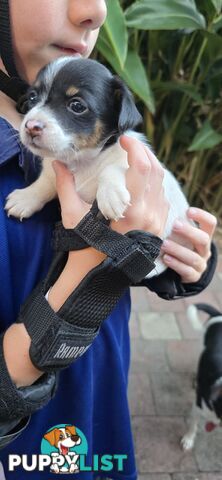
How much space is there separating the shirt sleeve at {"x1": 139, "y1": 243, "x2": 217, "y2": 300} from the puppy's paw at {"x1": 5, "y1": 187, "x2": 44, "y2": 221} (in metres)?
0.32

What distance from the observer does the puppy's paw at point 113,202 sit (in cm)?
75

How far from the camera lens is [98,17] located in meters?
0.82

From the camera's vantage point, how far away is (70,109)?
30.8 inches

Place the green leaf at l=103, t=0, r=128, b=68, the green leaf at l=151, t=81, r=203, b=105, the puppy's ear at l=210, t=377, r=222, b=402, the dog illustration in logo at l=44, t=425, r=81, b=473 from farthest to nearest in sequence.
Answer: the green leaf at l=151, t=81, r=203, b=105, the puppy's ear at l=210, t=377, r=222, b=402, the green leaf at l=103, t=0, r=128, b=68, the dog illustration in logo at l=44, t=425, r=81, b=473

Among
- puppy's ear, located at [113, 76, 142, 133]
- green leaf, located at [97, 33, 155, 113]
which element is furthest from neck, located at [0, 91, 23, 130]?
green leaf, located at [97, 33, 155, 113]

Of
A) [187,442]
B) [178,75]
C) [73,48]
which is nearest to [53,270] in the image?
[73,48]

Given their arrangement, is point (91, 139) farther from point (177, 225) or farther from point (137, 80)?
point (137, 80)

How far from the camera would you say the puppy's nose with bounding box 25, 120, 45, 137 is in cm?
74

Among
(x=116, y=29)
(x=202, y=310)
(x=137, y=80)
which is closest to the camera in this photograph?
(x=116, y=29)

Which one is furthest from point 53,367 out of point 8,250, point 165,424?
point 165,424

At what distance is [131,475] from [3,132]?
0.78 metres

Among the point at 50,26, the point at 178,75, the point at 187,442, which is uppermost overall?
the point at 50,26

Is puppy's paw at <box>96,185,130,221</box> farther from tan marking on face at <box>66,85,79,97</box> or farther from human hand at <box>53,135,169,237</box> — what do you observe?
tan marking on face at <box>66,85,79,97</box>

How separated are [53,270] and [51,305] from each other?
0.21ft
